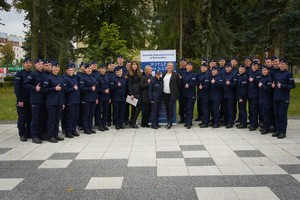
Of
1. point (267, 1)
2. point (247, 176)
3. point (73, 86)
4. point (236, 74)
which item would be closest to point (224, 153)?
point (247, 176)

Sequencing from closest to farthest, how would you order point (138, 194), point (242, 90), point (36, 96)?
1. point (138, 194)
2. point (36, 96)
3. point (242, 90)

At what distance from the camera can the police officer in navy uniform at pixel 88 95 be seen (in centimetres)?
840

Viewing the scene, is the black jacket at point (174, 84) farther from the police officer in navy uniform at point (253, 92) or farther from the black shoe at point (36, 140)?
the black shoe at point (36, 140)

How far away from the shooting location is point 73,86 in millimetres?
8023

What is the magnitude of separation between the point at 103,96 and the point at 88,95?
647 mm

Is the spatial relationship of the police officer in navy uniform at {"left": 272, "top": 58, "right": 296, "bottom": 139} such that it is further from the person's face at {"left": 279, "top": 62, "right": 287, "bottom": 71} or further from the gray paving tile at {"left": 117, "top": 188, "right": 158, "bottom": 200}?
the gray paving tile at {"left": 117, "top": 188, "right": 158, "bottom": 200}

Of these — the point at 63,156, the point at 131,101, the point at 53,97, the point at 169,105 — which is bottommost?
the point at 63,156

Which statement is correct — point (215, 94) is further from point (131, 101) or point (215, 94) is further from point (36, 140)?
point (36, 140)

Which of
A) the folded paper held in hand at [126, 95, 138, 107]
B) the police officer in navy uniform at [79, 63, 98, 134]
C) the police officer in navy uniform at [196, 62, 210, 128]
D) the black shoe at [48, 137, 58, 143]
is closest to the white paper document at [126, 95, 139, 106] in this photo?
the folded paper held in hand at [126, 95, 138, 107]

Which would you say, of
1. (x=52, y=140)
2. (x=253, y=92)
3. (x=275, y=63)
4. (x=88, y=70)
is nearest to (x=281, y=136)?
(x=253, y=92)

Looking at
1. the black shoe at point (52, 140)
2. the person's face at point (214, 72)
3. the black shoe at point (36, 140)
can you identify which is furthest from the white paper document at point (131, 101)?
the black shoe at point (36, 140)

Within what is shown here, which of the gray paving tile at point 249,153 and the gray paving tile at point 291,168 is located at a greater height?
the gray paving tile at point 291,168

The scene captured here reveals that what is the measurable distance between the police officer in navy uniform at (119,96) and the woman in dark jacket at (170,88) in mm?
1388

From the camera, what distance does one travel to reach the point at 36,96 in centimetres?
731
